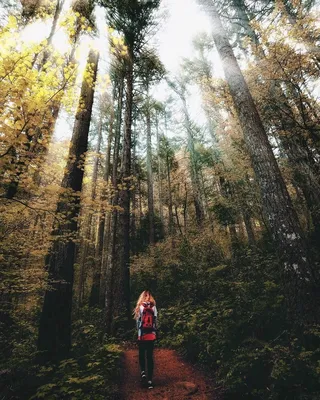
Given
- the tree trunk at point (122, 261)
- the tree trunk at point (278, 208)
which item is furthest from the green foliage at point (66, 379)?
the tree trunk at point (278, 208)

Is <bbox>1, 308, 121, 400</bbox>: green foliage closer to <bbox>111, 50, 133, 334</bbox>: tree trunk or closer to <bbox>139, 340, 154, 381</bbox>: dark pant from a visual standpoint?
<bbox>139, 340, 154, 381</bbox>: dark pant

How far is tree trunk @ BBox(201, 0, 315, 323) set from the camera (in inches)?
153

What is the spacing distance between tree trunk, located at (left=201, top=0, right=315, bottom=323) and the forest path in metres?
2.08

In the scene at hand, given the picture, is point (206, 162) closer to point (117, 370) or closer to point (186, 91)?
point (186, 91)

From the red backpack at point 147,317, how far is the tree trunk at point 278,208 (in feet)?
8.12

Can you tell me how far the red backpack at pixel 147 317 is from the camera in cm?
445

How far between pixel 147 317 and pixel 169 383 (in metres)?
1.25

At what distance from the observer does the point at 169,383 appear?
174 inches

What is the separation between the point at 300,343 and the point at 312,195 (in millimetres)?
5238

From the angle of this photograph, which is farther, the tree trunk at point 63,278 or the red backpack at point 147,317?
the tree trunk at point 63,278

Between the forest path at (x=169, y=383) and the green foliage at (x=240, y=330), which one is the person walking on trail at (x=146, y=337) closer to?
the forest path at (x=169, y=383)

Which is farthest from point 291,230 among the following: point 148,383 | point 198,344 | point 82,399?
point 82,399

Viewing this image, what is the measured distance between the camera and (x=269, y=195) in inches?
182

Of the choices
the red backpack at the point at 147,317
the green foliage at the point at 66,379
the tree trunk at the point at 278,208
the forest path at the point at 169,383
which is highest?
the tree trunk at the point at 278,208
